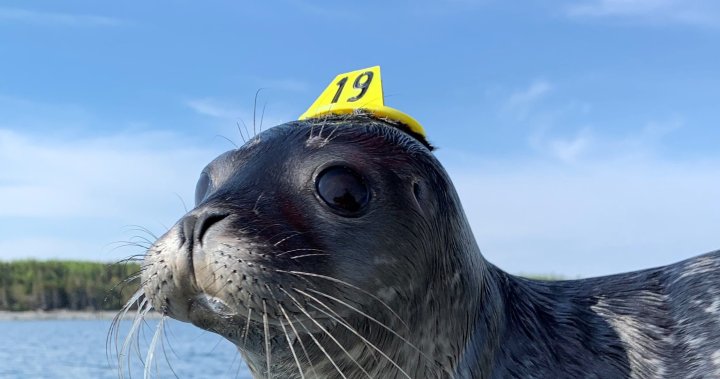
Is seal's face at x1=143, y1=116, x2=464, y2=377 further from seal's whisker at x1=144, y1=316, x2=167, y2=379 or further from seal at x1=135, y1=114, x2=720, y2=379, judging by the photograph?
seal's whisker at x1=144, y1=316, x2=167, y2=379

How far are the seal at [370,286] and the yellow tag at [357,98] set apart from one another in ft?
0.25

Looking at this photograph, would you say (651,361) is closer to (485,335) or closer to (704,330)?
(704,330)

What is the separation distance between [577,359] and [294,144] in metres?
1.44

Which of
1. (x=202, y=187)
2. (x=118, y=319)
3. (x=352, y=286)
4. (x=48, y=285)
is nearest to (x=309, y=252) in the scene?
(x=352, y=286)

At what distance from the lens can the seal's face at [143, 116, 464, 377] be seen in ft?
9.62

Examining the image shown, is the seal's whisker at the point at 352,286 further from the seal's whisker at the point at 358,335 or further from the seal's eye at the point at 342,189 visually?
the seal's eye at the point at 342,189

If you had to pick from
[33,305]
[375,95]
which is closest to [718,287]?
[375,95]

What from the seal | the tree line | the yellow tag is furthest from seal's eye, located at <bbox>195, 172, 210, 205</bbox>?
the tree line

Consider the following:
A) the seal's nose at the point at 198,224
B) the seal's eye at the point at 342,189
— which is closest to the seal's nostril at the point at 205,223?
the seal's nose at the point at 198,224

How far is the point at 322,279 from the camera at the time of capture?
3.00m

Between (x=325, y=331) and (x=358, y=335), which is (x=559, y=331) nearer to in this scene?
(x=358, y=335)

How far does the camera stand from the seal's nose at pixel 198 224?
2926 millimetres

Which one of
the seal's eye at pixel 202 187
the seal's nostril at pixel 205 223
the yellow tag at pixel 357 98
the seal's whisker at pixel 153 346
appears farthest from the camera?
the yellow tag at pixel 357 98

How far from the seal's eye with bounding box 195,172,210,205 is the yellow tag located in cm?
51
